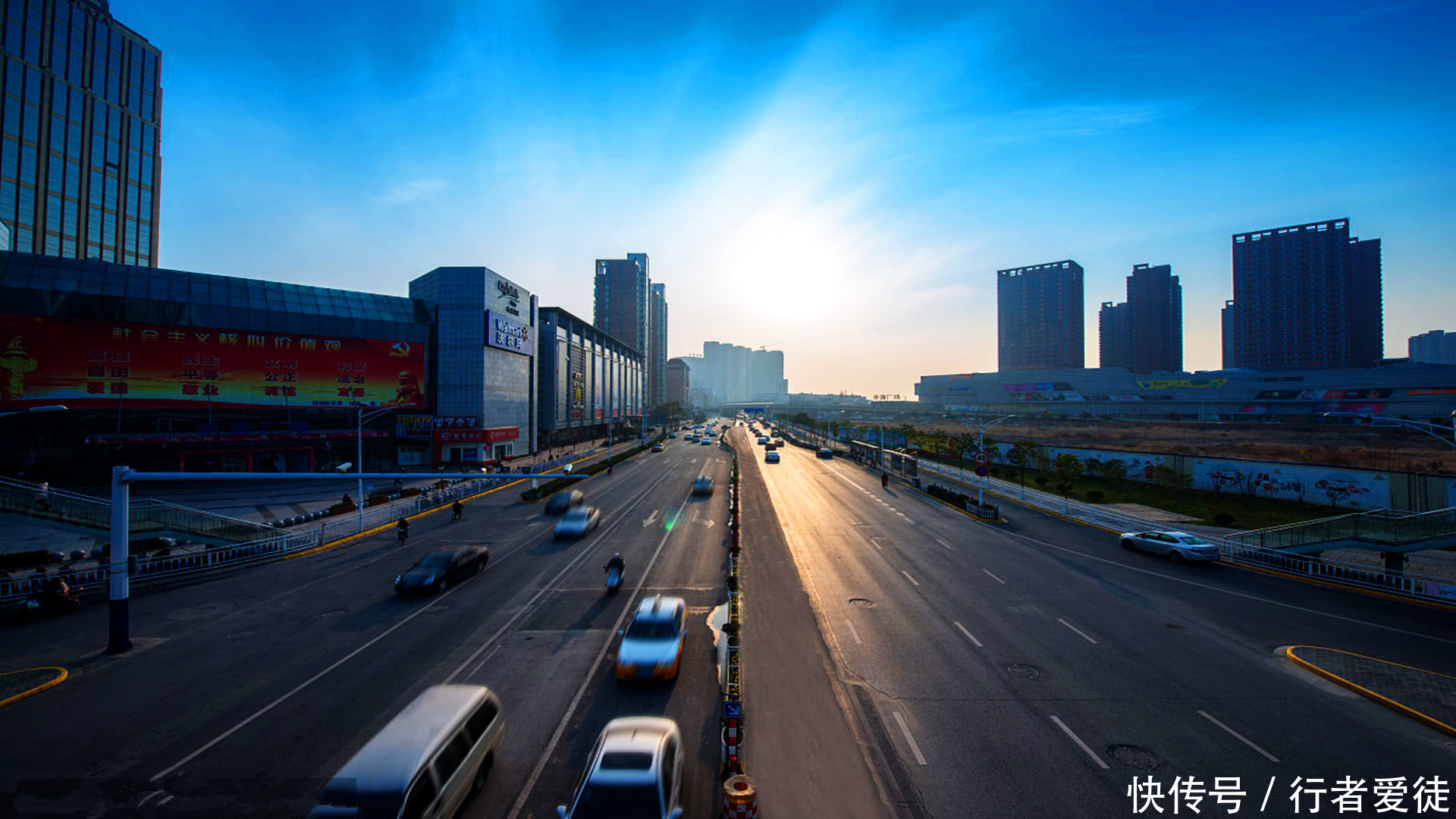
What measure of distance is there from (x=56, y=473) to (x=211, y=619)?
4786 cm

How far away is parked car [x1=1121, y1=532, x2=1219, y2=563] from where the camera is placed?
80.1ft

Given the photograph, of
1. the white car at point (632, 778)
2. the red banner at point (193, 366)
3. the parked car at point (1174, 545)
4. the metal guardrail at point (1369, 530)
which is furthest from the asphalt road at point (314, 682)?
the red banner at point (193, 366)

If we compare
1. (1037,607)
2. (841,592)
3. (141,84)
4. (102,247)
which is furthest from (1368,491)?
(141,84)

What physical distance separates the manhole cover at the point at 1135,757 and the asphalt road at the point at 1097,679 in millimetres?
29

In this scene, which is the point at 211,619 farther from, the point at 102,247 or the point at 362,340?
the point at 102,247

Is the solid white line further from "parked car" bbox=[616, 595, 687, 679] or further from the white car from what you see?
the white car

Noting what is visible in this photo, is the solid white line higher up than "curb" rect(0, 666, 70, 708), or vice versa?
the solid white line

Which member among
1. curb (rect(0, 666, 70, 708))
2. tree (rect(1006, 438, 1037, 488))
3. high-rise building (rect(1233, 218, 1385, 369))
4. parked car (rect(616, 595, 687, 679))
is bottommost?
curb (rect(0, 666, 70, 708))

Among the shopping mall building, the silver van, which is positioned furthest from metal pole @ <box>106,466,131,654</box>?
the shopping mall building

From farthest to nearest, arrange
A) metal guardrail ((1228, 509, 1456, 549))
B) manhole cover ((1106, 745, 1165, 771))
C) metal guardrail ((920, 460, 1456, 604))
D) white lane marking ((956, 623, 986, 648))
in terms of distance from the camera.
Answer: metal guardrail ((1228, 509, 1456, 549)), metal guardrail ((920, 460, 1456, 604)), white lane marking ((956, 623, 986, 648)), manhole cover ((1106, 745, 1165, 771))

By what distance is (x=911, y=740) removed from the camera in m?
11.3

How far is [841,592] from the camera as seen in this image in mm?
21266

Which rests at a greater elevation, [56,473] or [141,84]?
[141,84]

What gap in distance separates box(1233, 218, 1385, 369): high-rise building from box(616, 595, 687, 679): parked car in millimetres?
199633
